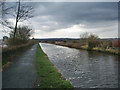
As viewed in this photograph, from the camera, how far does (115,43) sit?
4341 cm

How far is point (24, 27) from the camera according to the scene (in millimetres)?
60531

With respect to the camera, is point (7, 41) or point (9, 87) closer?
point (9, 87)

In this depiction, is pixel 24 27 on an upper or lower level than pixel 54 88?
upper

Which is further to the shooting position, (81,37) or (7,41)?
(81,37)

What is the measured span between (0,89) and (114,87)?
6615 millimetres

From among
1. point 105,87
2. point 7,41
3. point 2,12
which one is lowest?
point 105,87

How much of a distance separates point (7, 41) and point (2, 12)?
56.6 feet

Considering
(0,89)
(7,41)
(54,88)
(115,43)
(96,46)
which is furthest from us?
(96,46)

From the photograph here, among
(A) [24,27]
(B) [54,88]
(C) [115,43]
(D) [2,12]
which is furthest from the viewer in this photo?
(A) [24,27]

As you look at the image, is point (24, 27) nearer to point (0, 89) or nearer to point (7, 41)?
point (7, 41)

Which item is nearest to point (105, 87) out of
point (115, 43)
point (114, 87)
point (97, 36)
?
point (114, 87)

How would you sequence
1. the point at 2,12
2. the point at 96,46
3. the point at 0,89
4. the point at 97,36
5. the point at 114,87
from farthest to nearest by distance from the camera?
the point at 97,36 < the point at 96,46 < the point at 2,12 < the point at 114,87 < the point at 0,89

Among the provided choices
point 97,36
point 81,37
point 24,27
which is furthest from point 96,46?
point 81,37

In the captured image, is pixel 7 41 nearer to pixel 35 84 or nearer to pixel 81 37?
pixel 35 84
